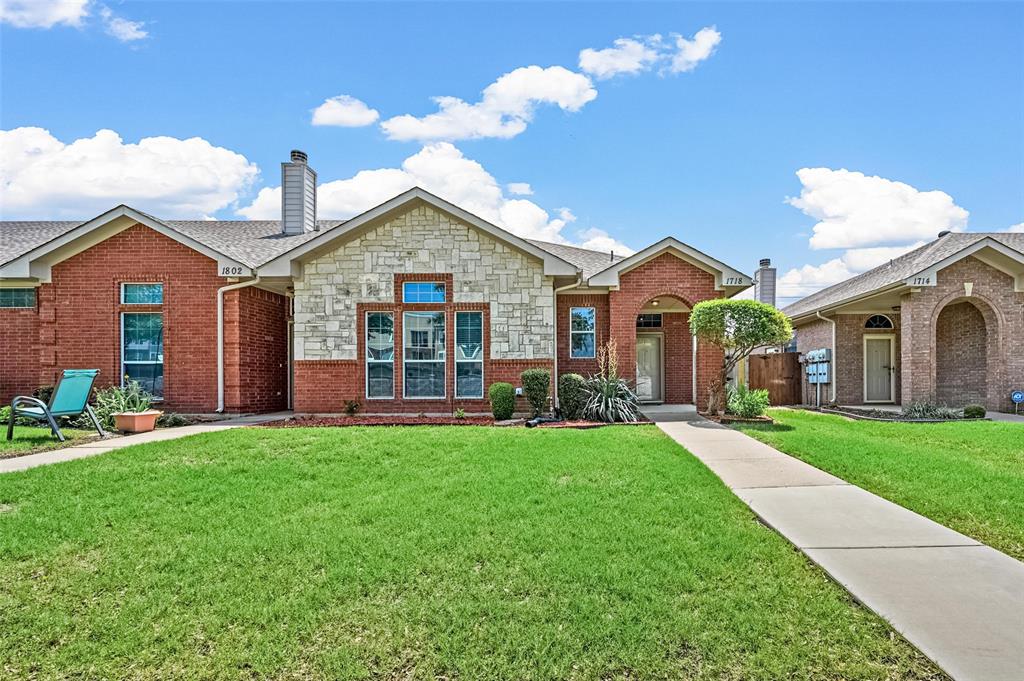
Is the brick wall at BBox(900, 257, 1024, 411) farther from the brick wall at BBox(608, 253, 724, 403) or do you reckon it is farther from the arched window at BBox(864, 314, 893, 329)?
the brick wall at BBox(608, 253, 724, 403)

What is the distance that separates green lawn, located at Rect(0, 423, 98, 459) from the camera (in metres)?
8.47

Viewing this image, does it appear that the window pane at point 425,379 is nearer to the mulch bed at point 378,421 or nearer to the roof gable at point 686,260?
the mulch bed at point 378,421

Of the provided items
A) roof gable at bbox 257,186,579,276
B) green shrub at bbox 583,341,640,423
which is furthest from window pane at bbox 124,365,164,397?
green shrub at bbox 583,341,640,423

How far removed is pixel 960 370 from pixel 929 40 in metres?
9.60

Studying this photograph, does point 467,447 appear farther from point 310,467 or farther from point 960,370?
point 960,370

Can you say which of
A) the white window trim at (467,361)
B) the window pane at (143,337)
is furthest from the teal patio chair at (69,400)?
the white window trim at (467,361)

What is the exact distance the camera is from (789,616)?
3355 mm

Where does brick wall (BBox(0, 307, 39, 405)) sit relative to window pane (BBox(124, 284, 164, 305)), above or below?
below

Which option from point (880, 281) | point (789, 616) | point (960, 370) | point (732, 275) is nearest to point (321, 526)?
point (789, 616)

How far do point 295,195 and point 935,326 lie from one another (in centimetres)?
1778

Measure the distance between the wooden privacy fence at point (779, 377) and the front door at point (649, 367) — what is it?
522 cm

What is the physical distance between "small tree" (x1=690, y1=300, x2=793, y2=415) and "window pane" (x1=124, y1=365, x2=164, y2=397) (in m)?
12.2

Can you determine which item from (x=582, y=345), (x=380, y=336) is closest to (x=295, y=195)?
(x=380, y=336)

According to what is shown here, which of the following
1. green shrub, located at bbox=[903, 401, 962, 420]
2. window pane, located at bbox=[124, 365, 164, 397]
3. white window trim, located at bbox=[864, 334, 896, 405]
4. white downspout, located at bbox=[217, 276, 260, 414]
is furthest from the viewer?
white window trim, located at bbox=[864, 334, 896, 405]
